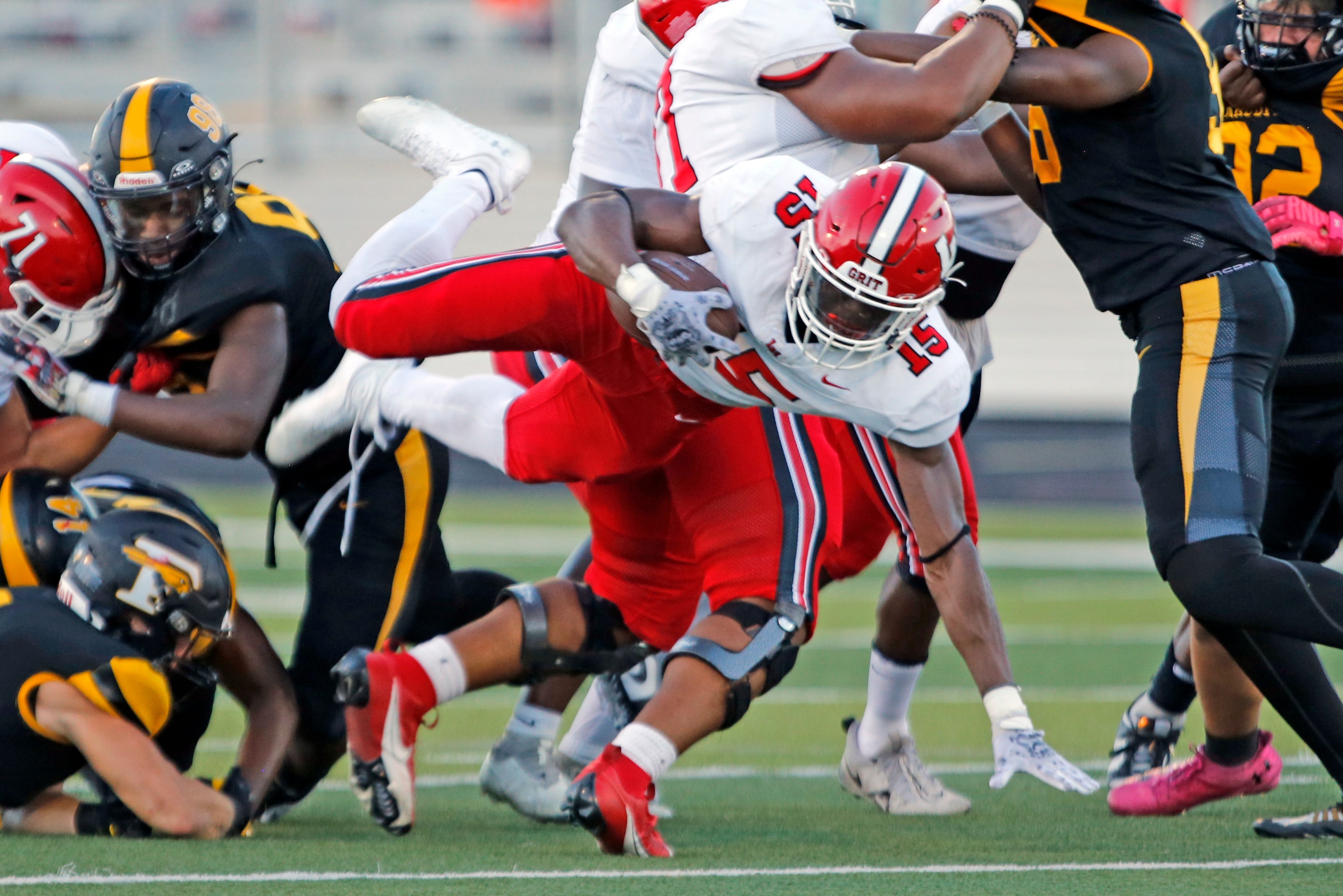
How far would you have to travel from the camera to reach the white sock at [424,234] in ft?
12.1

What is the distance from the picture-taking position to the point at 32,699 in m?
3.30

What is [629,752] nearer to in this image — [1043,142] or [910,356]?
[910,356]

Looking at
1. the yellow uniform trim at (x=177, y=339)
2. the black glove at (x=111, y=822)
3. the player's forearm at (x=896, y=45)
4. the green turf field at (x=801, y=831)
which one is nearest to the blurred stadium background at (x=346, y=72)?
the green turf field at (x=801, y=831)

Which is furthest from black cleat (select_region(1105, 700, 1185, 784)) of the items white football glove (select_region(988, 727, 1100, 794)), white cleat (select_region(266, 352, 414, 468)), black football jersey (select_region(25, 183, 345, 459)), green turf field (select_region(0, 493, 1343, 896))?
black football jersey (select_region(25, 183, 345, 459))

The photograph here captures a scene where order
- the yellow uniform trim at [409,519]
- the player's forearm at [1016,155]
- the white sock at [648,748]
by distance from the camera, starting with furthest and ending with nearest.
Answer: the yellow uniform trim at [409,519] < the player's forearm at [1016,155] < the white sock at [648,748]

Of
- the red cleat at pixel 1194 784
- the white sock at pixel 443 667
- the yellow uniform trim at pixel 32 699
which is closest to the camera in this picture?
the yellow uniform trim at pixel 32 699

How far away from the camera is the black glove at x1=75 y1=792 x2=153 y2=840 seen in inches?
133

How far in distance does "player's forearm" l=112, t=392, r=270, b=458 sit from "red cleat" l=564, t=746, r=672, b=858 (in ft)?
3.46

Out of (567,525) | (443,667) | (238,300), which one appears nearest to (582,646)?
(443,667)

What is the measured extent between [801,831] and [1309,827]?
40.4 inches

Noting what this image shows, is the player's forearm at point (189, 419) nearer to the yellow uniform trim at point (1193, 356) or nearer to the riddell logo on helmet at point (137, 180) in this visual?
the riddell logo on helmet at point (137, 180)

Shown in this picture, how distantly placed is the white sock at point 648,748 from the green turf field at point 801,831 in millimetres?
182

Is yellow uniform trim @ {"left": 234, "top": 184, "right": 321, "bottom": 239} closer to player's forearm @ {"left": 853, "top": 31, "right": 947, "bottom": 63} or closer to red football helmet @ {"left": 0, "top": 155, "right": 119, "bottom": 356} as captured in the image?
red football helmet @ {"left": 0, "top": 155, "right": 119, "bottom": 356}

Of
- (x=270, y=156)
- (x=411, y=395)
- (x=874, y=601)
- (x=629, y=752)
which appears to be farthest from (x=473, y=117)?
(x=629, y=752)
